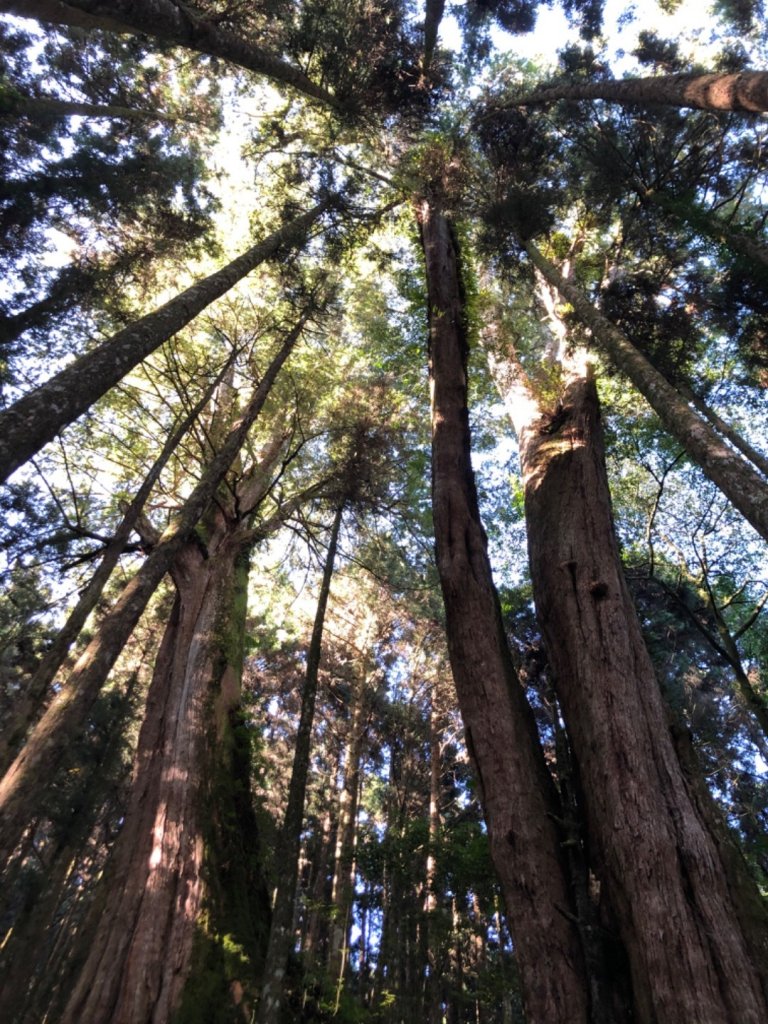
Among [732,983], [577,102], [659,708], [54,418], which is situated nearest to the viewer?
[732,983]

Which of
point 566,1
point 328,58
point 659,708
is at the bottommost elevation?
point 659,708

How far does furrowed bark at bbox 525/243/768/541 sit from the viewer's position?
384cm

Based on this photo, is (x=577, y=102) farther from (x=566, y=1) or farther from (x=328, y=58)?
(x=328, y=58)

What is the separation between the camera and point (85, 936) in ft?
18.1

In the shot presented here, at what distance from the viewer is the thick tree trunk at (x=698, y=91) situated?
5.16 metres

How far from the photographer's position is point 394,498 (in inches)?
420

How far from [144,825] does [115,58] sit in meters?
13.9

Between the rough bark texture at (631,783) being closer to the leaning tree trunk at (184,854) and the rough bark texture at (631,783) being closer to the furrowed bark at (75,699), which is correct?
the leaning tree trunk at (184,854)

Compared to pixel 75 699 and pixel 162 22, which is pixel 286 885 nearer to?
pixel 75 699

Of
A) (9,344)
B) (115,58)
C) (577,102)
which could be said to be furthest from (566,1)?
(9,344)

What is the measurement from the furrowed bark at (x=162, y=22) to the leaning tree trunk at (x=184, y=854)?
21.4ft

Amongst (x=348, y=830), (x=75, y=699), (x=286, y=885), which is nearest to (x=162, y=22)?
(x=75, y=699)

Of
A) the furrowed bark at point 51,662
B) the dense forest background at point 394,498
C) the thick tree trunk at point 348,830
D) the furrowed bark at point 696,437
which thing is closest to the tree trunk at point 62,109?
the dense forest background at point 394,498

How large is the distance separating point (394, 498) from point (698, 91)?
7091 mm
